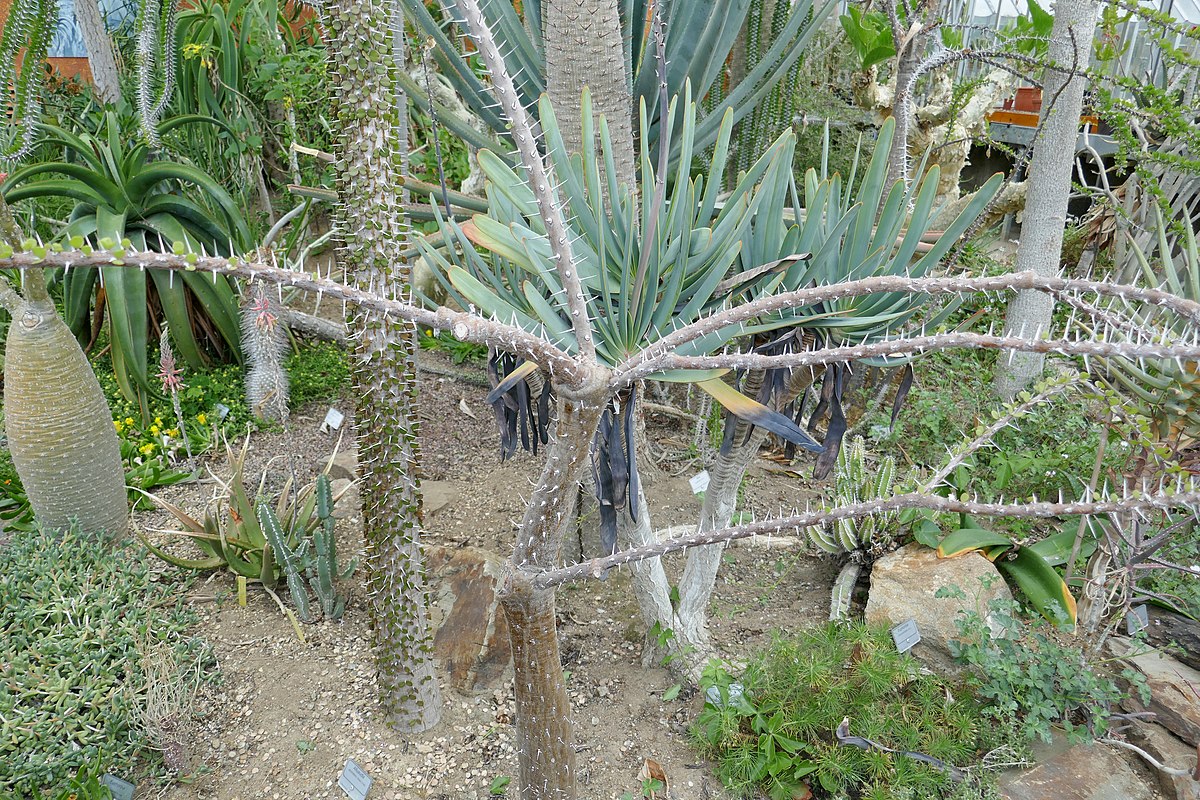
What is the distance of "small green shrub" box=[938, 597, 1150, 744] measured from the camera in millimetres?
1959

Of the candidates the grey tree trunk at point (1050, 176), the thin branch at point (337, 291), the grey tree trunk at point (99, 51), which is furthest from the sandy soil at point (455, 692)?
the grey tree trunk at point (99, 51)

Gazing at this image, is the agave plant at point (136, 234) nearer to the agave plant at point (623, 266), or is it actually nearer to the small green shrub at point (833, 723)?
the agave plant at point (623, 266)

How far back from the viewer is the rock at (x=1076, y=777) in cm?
194

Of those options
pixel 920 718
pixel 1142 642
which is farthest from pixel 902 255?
pixel 1142 642

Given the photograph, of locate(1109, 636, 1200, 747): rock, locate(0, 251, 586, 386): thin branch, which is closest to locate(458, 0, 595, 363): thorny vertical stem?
locate(0, 251, 586, 386): thin branch

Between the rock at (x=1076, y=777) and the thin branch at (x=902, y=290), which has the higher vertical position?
the thin branch at (x=902, y=290)

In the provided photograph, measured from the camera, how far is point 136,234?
387 cm

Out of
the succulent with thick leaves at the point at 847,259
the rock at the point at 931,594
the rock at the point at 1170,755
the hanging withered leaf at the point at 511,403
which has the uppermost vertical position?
the succulent with thick leaves at the point at 847,259

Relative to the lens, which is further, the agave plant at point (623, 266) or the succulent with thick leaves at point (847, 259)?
the succulent with thick leaves at point (847, 259)

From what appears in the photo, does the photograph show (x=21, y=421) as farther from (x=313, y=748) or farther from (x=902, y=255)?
(x=902, y=255)

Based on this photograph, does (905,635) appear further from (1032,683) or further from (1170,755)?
(1170,755)

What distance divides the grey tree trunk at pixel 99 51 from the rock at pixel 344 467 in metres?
3.49

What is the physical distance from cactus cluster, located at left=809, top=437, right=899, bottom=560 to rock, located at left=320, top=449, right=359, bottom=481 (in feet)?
6.62

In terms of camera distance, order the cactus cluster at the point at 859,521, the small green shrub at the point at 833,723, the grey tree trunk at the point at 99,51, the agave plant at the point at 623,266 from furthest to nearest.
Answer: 1. the grey tree trunk at the point at 99,51
2. the cactus cluster at the point at 859,521
3. the small green shrub at the point at 833,723
4. the agave plant at the point at 623,266
